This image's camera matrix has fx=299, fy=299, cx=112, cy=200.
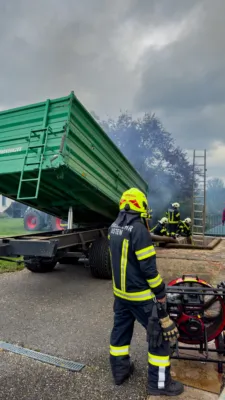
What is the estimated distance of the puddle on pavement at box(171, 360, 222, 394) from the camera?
2.34 meters

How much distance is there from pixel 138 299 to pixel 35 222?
13687mm

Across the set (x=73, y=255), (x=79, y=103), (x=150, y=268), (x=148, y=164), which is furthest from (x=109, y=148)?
(x=148, y=164)

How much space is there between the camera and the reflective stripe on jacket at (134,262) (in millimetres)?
2262

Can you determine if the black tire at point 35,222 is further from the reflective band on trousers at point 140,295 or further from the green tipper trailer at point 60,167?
the reflective band on trousers at point 140,295

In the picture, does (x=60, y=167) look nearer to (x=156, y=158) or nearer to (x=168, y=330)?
(x=168, y=330)

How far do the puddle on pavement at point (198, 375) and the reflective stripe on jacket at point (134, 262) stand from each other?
2.54 ft

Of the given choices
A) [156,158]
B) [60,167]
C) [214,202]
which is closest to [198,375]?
[60,167]

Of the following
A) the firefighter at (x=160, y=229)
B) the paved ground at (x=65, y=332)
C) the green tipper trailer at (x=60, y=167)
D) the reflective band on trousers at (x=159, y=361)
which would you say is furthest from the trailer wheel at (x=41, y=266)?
the reflective band on trousers at (x=159, y=361)

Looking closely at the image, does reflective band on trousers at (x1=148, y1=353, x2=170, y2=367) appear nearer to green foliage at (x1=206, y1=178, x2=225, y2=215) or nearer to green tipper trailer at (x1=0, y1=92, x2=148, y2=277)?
green tipper trailer at (x1=0, y1=92, x2=148, y2=277)

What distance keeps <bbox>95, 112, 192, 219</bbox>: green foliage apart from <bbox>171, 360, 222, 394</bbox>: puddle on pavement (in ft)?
44.6

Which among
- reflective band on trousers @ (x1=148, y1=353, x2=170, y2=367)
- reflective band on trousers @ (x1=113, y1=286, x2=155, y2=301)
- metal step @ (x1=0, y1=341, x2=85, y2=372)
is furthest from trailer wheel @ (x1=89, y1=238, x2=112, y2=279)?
reflective band on trousers @ (x1=148, y1=353, x2=170, y2=367)

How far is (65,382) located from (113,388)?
15.8 inches

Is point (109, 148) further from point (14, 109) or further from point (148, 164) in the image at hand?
point (148, 164)

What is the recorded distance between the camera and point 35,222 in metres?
15.4
